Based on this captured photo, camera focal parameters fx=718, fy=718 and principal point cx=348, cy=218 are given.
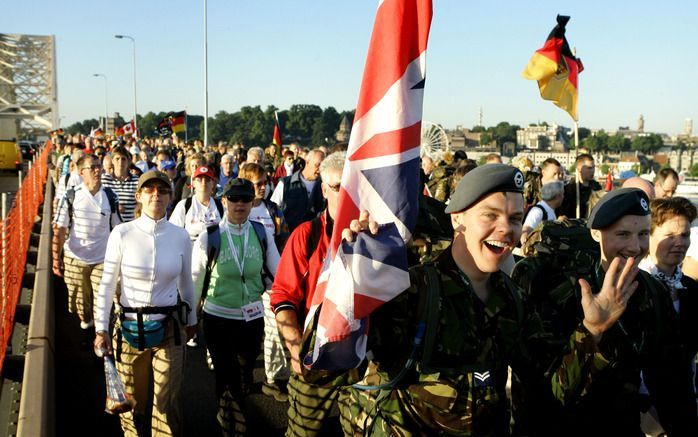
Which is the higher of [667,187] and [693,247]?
[667,187]

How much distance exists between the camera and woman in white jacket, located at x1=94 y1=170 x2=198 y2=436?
4812 mm

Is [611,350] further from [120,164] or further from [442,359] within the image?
[120,164]

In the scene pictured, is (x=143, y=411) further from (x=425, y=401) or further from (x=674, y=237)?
(x=674, y=237)

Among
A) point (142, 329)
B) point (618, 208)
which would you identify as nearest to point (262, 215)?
point (142, 329)

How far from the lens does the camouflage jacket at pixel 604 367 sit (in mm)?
2775

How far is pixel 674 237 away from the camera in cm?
385

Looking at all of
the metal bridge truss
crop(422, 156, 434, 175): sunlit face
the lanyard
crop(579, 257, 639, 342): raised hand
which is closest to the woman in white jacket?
the lanyard

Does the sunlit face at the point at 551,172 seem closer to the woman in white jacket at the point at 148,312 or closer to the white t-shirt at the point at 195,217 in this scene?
the white t-shirt at the point at 195,217

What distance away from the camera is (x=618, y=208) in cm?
301

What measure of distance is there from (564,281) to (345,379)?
1.04 metres

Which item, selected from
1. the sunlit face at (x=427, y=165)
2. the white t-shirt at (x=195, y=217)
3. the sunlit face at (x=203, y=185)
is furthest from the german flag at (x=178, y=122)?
the white t-shirt at (x=195, y=217)

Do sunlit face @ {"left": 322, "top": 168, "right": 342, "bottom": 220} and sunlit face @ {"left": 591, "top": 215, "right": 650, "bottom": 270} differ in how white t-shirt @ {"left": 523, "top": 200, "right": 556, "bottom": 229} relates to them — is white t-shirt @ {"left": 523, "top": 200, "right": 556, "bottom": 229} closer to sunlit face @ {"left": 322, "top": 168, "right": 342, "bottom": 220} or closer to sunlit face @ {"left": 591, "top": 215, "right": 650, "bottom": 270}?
sunlit face @ {"left": 322, "top": 168, "right": 342, "bottom": 220}

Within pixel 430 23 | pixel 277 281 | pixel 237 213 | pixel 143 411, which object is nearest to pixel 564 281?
pixel 430 23

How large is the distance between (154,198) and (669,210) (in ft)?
10.7
